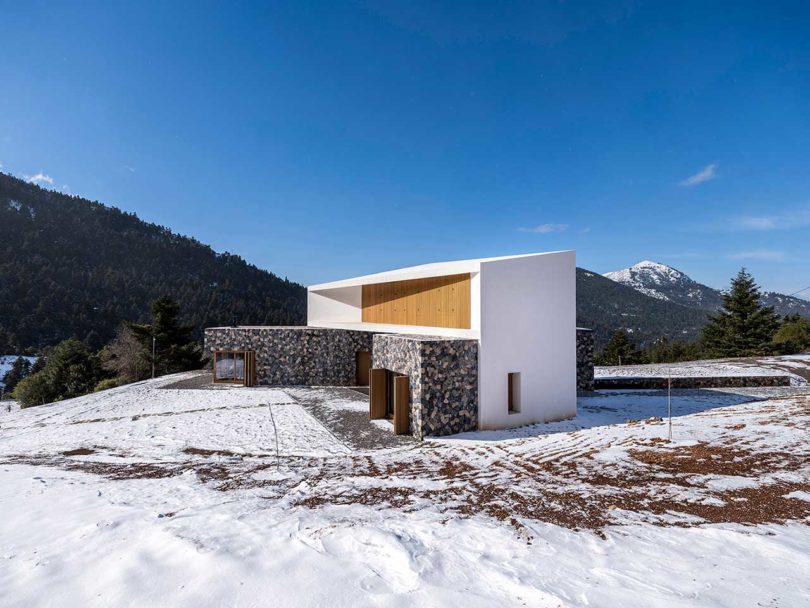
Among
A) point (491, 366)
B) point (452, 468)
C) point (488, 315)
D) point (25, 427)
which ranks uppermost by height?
point (488, 315)

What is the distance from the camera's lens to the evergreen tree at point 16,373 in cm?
4559

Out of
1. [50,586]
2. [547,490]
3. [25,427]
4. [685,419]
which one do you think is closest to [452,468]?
[547,490]

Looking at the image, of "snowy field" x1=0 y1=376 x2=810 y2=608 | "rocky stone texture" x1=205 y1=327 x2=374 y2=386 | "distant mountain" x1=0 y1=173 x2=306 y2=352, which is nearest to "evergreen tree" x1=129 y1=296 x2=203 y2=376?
"rocky stone texture" x1=205 y1=327 x2=374 y2=386

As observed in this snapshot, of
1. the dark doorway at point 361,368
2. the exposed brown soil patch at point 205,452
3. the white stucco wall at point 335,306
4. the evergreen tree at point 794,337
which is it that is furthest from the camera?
the evergreen tree at point 794,337

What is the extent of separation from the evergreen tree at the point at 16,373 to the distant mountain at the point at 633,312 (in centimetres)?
10279

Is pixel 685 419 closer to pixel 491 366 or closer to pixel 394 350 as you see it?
pixel 491 366

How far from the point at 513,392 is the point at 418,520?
707cm

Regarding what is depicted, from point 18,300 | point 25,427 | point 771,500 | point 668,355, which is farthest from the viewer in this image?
point 18,300

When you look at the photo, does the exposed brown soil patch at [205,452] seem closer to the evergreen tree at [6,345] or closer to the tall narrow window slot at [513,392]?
the tall narrow window slot at [513,392]

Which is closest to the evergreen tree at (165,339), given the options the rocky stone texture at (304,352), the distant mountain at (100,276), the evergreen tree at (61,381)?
the evergreen tree at (61,381)

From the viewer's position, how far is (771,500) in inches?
190

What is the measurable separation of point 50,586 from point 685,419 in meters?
12.1

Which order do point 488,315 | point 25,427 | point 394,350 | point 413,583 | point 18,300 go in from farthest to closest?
point 18,300 → point 25,427 → point 394,350 → point 488,315 → point 413,583

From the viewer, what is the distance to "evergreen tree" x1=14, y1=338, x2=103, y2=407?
26.7m
